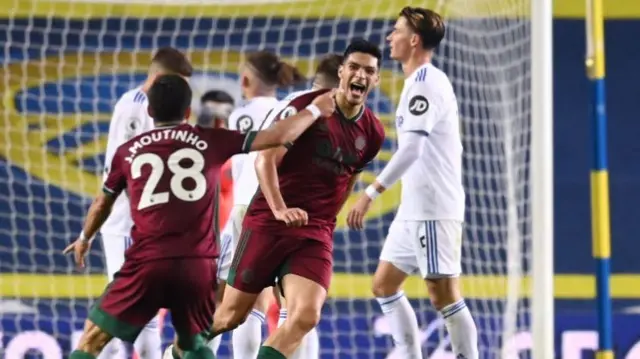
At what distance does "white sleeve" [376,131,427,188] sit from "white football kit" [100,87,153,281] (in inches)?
49.0

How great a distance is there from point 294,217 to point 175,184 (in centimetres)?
48

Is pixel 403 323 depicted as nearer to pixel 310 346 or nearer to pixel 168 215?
pixel 310 346

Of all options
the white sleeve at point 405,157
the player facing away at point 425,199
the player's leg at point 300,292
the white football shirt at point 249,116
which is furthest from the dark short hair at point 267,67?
the player's leg at point 300,292

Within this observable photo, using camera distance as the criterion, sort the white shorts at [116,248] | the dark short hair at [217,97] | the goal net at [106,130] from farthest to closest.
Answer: the goal net at [106,130] → the dark short hair at [217,97] → the white shorts at [116,248]

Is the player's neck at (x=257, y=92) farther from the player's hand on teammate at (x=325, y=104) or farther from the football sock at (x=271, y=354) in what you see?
the football sock at (x=271, y=354)

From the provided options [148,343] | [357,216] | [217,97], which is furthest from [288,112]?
[217,97]

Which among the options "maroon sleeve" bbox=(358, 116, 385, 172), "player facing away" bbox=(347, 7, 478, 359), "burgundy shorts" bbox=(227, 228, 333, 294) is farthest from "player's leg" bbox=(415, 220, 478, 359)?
"burgundy shorts" bbox=(227, 228, 333, 294)

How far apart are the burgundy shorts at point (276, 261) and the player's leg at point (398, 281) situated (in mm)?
723

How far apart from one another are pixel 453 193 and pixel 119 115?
1620 millimetres

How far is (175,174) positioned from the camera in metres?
4.74

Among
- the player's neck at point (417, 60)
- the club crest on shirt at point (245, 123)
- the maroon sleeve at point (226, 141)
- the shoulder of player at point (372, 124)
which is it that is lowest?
the maroon sleeve at point (226, 141)

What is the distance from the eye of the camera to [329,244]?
17.5 ft

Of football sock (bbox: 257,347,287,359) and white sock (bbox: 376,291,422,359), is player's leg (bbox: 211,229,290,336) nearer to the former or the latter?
football sock (bbox: 257,347,287,359)

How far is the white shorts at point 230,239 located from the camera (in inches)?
248
